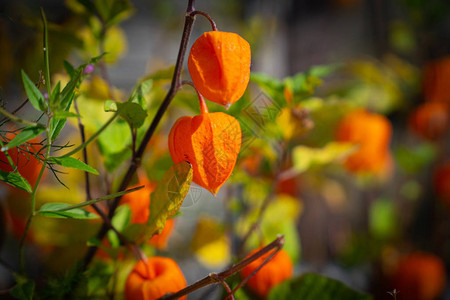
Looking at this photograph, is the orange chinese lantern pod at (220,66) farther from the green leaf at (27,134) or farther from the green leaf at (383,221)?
the green leaf at (383,221)

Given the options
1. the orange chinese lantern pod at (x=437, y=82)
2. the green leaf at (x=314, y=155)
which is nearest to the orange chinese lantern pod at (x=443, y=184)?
the orange chinese lantern pod at (x=437, y=82)

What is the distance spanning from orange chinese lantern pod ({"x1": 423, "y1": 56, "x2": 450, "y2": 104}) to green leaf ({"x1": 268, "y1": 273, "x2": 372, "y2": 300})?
18.3 inches

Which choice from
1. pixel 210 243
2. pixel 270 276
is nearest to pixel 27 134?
pixel 270 276

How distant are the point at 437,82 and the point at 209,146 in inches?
21.6

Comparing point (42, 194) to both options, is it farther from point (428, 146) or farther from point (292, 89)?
point (428, 146)

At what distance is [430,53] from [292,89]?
0.53m

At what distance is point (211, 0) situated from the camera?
0.50 metres

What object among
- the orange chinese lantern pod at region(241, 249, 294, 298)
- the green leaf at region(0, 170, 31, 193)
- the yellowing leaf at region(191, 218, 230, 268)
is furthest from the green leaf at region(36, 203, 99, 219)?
the yellowing leaf at region(191, 218, 230, 268)

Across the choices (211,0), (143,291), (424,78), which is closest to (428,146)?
(424,78)

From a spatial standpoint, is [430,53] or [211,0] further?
[430,53]

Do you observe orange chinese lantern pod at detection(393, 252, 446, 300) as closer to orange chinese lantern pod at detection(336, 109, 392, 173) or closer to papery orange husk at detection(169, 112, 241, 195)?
orange chinese lantern pod at detection(336, 109, 392, 173)

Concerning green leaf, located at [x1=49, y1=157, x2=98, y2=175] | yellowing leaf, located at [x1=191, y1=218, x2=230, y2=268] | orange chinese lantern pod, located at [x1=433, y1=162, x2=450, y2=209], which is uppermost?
green leaf, located at [x1=49, y1=157, x2=98, y2=175]

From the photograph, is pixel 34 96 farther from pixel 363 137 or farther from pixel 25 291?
pixel 363 137

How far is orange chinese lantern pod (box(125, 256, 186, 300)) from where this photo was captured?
Result: 0.21 m
